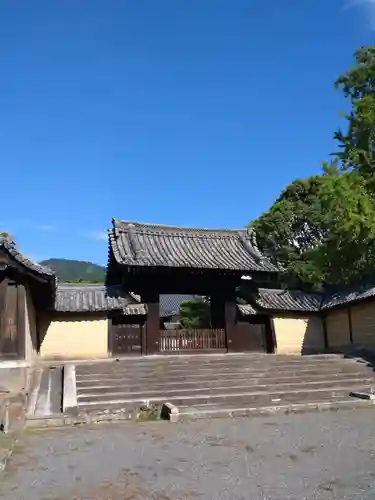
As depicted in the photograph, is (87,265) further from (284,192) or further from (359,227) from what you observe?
(359,227)

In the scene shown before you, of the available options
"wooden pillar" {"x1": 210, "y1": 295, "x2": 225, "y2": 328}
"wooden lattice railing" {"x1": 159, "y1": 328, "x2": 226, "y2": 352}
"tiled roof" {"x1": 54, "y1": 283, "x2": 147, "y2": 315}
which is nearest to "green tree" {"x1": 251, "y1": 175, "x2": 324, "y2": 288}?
"wooden pillar" {"x1": 210, "y1": 295, "x2": 225, "y2": 328}

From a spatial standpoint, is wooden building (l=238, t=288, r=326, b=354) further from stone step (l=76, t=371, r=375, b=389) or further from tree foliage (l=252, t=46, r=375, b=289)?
stone step (l=76, t=371, r=375, b=389)

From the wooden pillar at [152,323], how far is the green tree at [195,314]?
907 cm

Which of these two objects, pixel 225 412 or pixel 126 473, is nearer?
pixel 126 473

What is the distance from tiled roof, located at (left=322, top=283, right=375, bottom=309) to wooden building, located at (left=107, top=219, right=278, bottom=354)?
294cm

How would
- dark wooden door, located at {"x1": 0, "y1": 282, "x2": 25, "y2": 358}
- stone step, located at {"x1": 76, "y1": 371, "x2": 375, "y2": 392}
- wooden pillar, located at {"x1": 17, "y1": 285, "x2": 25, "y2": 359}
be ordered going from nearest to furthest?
dark wooden door, located at {"x1": 0, "y1": 282, "x2": 25, "y2": 358} < wooden pillar, located at {"x1": 17, "y1": 285, "x2": 25, "y2": 359} < stone step, located at {"x1": 76, "y1": 371, "x2": 375, "y2": 392}

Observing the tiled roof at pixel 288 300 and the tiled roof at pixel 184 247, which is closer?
the tiled roof at pixel 184 247

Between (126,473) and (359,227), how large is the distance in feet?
35.5

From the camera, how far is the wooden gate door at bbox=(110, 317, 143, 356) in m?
17.9

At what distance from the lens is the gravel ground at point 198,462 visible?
14.8 feet

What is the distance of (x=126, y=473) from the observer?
5.19m

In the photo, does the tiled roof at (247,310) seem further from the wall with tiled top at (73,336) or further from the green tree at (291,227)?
the green tree at (291,227)

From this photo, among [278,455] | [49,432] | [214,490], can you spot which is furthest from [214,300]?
[214,490]

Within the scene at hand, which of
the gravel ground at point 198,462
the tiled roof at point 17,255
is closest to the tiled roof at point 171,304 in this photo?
the tiled roof at point 17,255
